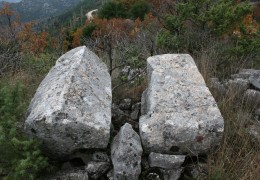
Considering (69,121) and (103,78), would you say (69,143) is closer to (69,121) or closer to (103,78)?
(69,121)

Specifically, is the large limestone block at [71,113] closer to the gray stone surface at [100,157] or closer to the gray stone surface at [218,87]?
the gray stone surface at [100,157]

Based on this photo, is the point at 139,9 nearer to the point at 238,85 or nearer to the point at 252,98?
the point at 238,85

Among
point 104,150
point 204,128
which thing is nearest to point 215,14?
point 204,128

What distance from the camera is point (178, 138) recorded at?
10.3 ft

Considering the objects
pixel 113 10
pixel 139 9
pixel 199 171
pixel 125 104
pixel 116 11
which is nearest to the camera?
pixel 199 171

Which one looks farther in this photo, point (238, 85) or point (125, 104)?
point (238, 85)

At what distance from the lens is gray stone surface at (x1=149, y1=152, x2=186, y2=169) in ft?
10.1

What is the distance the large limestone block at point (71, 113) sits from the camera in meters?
2.98

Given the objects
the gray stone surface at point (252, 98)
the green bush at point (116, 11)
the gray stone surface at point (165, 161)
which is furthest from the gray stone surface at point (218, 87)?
the green bush at point (116, 11)

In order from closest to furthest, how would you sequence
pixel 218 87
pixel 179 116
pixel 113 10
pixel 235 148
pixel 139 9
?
1. pixel 179 116
2. pixel 235 148
3. pixel 218 87
4. pixel 139 9
5. pixel 113 10

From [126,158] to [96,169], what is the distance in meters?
0.30

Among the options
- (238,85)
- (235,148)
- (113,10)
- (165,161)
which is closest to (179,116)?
(165,161)

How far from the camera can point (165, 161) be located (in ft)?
10.1

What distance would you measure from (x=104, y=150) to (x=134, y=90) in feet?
4.51
